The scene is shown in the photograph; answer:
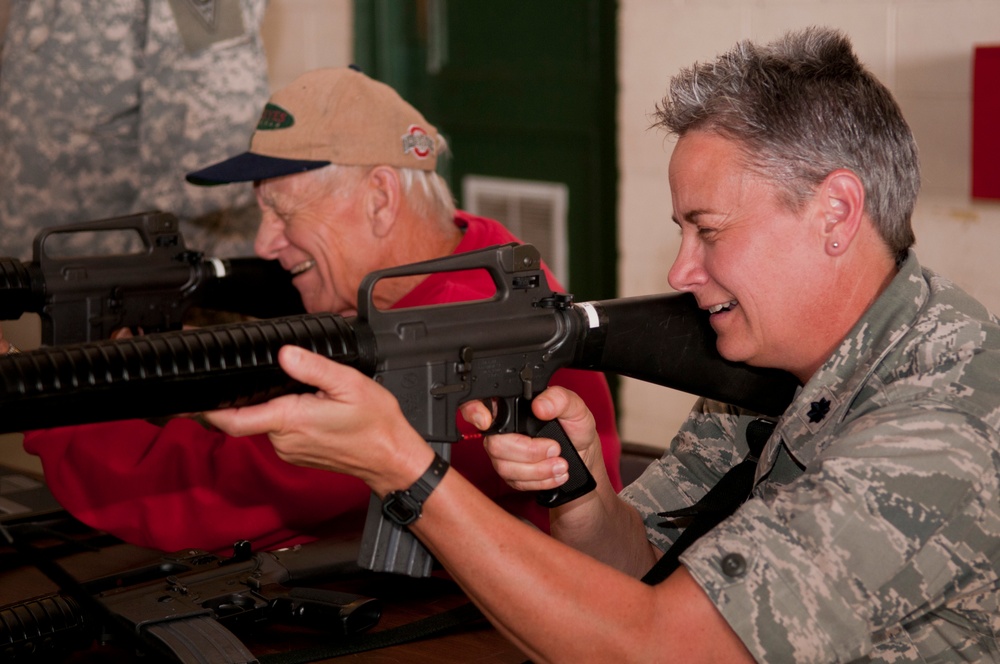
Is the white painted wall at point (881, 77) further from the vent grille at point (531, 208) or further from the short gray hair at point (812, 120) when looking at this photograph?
the short gray hair at point (812, 120)

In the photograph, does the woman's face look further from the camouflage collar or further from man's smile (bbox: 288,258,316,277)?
man's smile (bbox: 288,258,316,277)

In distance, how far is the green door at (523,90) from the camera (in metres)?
3.45

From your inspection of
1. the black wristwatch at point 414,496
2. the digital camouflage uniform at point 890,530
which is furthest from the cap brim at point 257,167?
the digital camouflage uniform at point 890,530

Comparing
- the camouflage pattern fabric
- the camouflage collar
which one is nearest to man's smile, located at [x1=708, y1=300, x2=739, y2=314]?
the camouflage collar

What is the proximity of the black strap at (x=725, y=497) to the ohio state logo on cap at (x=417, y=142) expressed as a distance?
838mm

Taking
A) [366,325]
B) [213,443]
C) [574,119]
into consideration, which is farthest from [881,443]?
[574,119]

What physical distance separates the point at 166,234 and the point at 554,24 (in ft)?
5.83

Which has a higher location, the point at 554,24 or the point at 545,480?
the point at 554,24

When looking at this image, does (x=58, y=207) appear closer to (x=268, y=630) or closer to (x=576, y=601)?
(x=268, y=630)

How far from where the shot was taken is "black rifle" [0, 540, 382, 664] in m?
1.27

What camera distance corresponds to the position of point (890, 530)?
1093 millimetres

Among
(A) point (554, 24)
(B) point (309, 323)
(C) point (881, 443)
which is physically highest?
(A) point (554, 24)

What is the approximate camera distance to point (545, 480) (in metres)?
1.40

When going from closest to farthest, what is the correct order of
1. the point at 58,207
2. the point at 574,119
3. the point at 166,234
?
1. the point at 166,234
2. the point at 58,207
3. the point at 574,119
